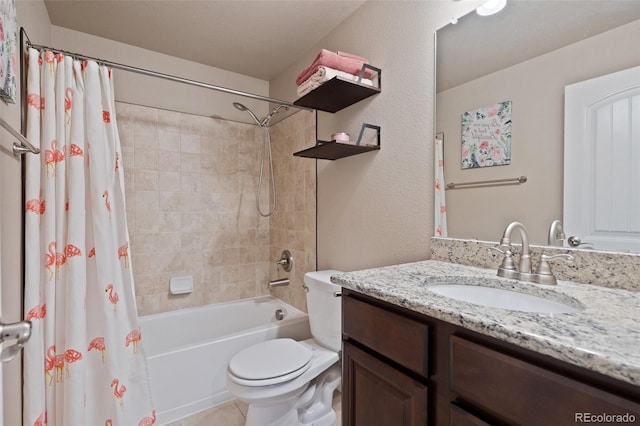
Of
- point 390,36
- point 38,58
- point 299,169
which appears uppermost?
point 390,36

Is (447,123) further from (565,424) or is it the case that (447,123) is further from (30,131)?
(30,131)

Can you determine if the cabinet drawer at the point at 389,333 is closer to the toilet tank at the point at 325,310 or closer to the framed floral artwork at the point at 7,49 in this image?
the toilet tank at the point at 325,310

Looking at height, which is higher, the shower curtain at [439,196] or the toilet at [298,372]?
the shower curtain at [439,196]

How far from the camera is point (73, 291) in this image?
1280 mm

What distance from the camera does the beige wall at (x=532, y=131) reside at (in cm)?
90

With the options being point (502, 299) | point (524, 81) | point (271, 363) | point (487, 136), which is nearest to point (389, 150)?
point (487, 136)

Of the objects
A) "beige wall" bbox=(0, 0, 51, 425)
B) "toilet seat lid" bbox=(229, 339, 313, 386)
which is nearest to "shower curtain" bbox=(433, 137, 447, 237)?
"toilet seat lid" bbox=(229, 339, 313, 386)

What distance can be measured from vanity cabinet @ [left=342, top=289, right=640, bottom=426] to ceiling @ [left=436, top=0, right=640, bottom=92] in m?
1.02

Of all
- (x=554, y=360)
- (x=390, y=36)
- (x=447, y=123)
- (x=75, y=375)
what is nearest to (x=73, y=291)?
(x=75, y=375)

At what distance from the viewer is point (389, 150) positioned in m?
1.56

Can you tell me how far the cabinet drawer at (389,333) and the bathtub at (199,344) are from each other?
1.20 m

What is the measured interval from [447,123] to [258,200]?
1.72 meters

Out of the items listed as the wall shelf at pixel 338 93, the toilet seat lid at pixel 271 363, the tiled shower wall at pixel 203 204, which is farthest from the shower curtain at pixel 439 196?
the tiled shower wall at pixel 203 204

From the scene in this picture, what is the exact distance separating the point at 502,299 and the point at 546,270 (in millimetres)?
161
